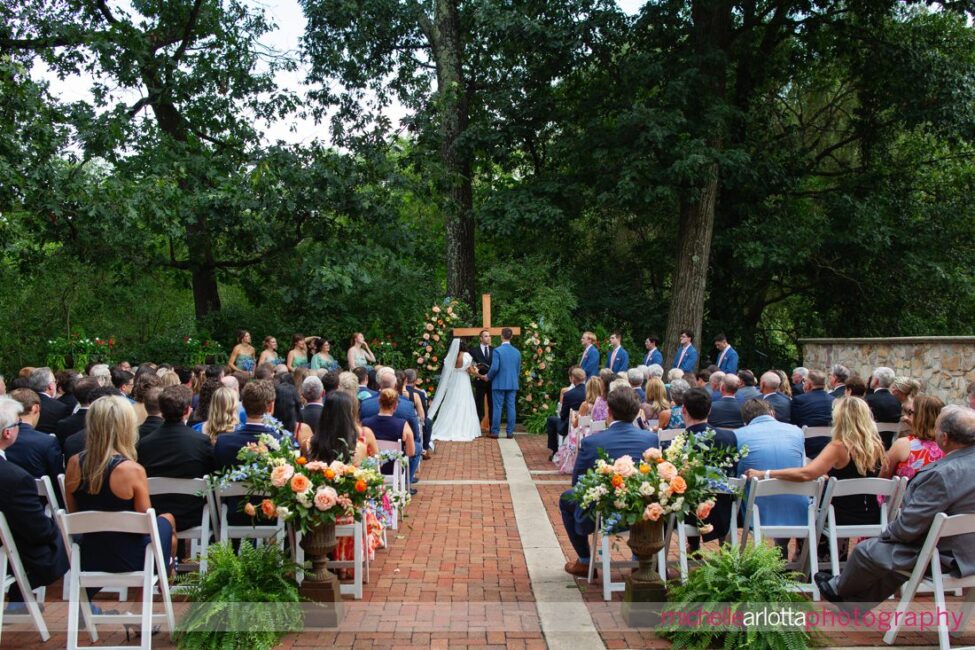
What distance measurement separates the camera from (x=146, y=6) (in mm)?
17672

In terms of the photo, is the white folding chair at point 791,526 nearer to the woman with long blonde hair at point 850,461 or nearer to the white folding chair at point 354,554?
the woman with long blonde hair at point 850,461

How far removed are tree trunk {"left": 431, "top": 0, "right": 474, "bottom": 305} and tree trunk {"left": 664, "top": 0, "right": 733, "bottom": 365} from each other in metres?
5.05

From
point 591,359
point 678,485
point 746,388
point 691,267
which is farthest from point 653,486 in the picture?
point 691,267

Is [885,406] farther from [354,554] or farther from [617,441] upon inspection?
[354,554]

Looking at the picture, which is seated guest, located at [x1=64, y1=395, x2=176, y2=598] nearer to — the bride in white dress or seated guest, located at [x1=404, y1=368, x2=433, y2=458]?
seated guest, located at [x1=404, y1=368, x2=433, y2=458]

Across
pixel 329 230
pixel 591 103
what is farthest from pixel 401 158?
pixel 591 103

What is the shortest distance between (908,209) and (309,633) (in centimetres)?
1735

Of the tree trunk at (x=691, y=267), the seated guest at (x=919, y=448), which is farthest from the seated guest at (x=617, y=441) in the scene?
the tree trunk at (x=691, y=267)

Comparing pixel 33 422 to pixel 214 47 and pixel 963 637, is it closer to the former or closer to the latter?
pixel 963 637

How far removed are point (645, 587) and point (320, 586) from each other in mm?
2068

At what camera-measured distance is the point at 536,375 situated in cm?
1688

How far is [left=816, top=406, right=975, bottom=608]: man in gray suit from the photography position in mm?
4766

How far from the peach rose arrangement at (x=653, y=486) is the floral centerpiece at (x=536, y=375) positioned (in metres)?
11.0

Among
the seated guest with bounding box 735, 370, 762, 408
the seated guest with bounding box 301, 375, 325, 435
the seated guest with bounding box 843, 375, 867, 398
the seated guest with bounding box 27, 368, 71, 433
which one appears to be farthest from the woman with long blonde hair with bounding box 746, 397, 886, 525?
the seated guest with bounding box 27, 368, 71, 433
